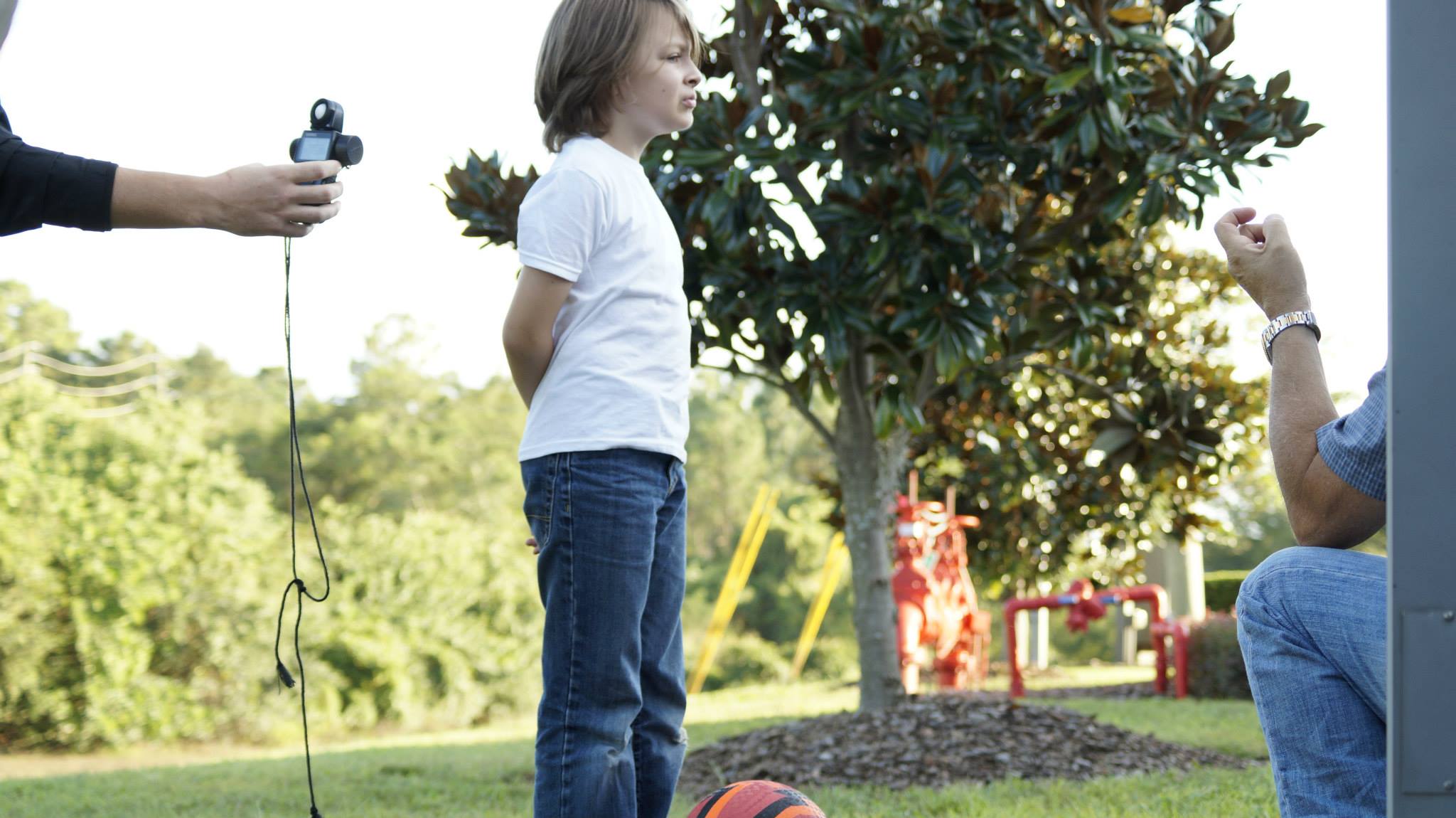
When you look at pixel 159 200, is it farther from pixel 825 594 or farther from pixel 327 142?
pixel 825 594

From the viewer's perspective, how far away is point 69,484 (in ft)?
37.7

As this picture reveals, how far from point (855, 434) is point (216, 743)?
932cm

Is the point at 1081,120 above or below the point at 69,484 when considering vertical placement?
above

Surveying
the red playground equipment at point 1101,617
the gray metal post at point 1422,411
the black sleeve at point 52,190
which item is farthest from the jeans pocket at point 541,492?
the red playground equipment at point 1101,617

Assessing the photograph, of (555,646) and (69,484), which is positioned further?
(69,484)

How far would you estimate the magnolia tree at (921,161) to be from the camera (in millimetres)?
3926

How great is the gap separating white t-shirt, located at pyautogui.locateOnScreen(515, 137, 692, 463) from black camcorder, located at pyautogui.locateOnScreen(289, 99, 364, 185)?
0.27 meters

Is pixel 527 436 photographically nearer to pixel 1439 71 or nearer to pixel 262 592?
pixel 1439 71

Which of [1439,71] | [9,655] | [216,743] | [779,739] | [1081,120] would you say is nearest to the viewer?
[1439,71]

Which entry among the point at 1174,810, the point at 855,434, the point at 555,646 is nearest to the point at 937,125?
the point at 855,434

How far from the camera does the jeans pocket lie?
185cm

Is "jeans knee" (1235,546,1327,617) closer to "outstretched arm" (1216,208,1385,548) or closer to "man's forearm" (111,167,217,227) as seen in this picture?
"outstretched arm" (1216,208,1385,548)

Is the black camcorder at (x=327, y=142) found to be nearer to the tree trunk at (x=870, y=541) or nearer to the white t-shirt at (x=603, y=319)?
the white t-shirt at (x=603, y=319)

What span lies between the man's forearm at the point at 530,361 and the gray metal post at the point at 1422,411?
1181 mm
